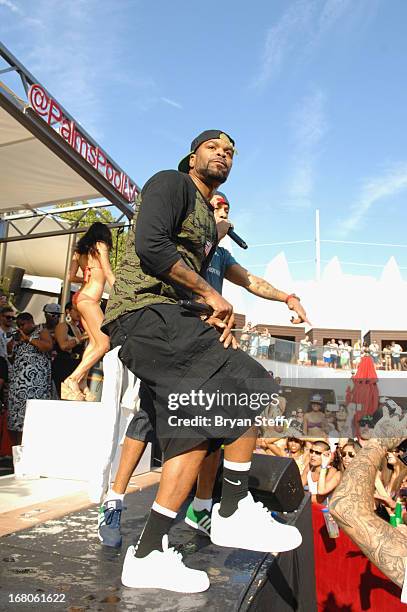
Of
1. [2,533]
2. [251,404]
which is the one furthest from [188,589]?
[2,533]

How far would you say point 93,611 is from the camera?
1.30 metres

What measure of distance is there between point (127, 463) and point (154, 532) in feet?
2.21

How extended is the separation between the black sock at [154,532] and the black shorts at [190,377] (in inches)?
7.2

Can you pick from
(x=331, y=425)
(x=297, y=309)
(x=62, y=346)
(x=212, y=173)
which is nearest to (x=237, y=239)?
A: (x=297, y=309)

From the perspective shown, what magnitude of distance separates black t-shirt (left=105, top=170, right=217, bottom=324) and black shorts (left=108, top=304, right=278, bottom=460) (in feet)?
0.26

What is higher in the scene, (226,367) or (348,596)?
(226,367)

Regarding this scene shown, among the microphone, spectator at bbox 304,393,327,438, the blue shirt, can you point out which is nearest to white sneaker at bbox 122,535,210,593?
the blue shirt

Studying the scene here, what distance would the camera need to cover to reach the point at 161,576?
151 cm

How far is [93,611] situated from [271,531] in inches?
23.0

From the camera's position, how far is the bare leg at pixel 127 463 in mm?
2188

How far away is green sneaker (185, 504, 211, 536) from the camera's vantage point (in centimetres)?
217

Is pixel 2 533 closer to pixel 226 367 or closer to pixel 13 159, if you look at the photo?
pixel 226 367

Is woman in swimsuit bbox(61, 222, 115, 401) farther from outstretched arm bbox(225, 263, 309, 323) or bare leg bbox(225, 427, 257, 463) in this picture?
bare leg bbox(225, 427, 257, 463)

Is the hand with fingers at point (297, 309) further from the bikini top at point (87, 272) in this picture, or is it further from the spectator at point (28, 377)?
the spectator at point (28, 377)
